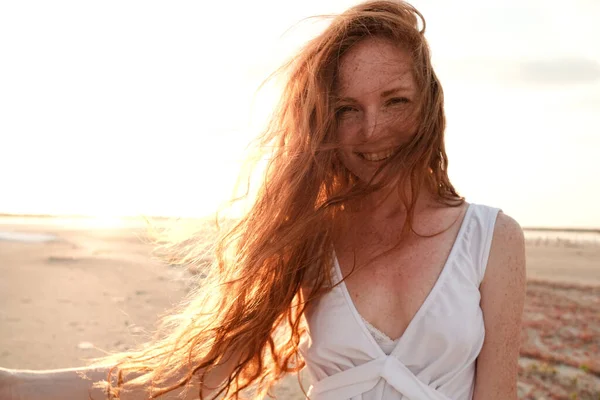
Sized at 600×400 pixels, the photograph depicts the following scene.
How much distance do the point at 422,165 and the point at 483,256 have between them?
0.43 metres

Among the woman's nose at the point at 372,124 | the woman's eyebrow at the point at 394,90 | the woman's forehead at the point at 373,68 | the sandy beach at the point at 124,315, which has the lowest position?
the sandy beach at the point at 124,315

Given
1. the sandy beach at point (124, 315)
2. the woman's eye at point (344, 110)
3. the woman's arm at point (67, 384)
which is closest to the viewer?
the woman's arm at point (67, 384)

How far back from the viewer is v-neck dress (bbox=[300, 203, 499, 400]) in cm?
213

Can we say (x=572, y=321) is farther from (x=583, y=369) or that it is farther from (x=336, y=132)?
(x=336, y=132)

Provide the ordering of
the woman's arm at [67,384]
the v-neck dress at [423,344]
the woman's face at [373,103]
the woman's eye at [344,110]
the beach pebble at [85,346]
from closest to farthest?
the v-neck dress at [423,344] < the woman's arm at [67,384] < the woman's face at [373,103] < the woman's eye at [344,110] < the beach pebble at [85,346]

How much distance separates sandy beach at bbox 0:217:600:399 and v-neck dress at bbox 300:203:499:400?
100 cm

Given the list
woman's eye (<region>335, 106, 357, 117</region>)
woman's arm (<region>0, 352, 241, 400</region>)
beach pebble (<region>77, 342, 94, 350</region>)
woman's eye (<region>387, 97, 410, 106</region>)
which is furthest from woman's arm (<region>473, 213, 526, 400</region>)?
beach pebble (<region>77, 342, 94, 350</region>)

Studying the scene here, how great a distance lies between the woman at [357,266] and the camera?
7.16ft

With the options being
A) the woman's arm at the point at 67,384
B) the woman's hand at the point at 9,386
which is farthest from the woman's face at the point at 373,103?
the woman's hand at the point at 9,386

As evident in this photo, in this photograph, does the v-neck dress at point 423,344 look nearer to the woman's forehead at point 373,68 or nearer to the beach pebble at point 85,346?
the woman's forehead at point 373,68

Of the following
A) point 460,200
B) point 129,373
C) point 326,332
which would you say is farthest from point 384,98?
point 129,373

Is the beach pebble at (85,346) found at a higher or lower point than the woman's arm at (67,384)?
lower

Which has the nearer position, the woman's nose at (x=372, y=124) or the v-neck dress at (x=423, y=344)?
the v-neck dress at (x=423, y=344)

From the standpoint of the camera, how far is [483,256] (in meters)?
2.24
